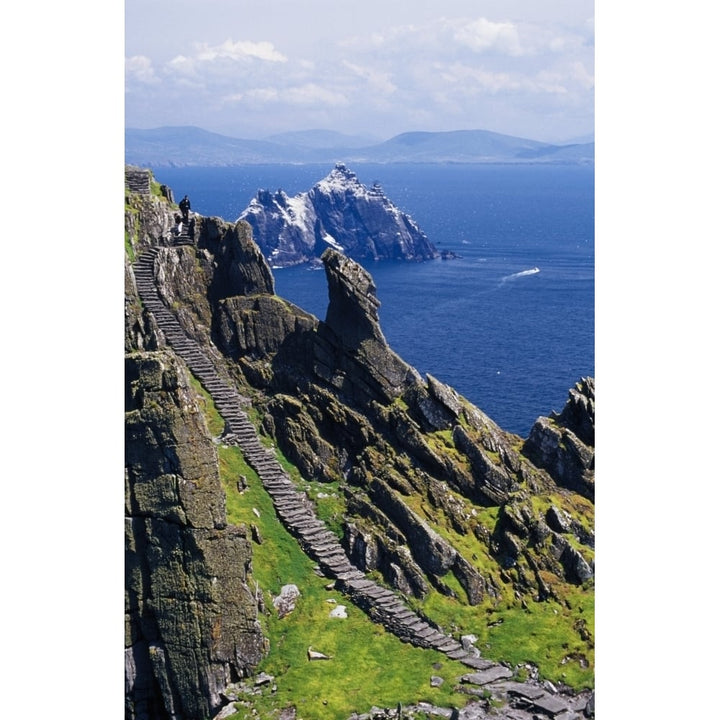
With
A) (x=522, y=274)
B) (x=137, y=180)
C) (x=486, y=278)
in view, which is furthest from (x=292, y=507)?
(x=486, y=278)

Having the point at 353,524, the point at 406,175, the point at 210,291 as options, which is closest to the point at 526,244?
the point at 406,175

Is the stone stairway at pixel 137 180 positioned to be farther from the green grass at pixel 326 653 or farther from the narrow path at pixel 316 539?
the green grass at pixel 326 653

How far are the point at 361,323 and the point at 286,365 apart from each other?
4.25 m

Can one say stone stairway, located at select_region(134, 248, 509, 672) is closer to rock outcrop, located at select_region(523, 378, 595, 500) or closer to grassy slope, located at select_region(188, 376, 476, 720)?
grassy slope, located at select_region(188, 376, 476, 720)

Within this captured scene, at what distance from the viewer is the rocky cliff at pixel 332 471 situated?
3562 centimetres

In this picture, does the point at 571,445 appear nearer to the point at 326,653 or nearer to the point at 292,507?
the point at 292,507

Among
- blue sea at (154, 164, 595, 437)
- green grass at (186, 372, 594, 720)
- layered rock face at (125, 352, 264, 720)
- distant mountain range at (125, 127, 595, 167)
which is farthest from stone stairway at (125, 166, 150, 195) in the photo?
blue sea at (154, 164, 595, 437)

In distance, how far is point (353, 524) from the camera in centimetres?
4212

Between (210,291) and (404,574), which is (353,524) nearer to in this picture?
(404,574)

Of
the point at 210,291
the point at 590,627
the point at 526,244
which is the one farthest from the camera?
the point at 526,244

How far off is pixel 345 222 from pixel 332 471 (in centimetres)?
10955

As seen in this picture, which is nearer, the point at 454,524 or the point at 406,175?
the point at 454,524

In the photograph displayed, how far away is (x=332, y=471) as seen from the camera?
44875 millimetres
